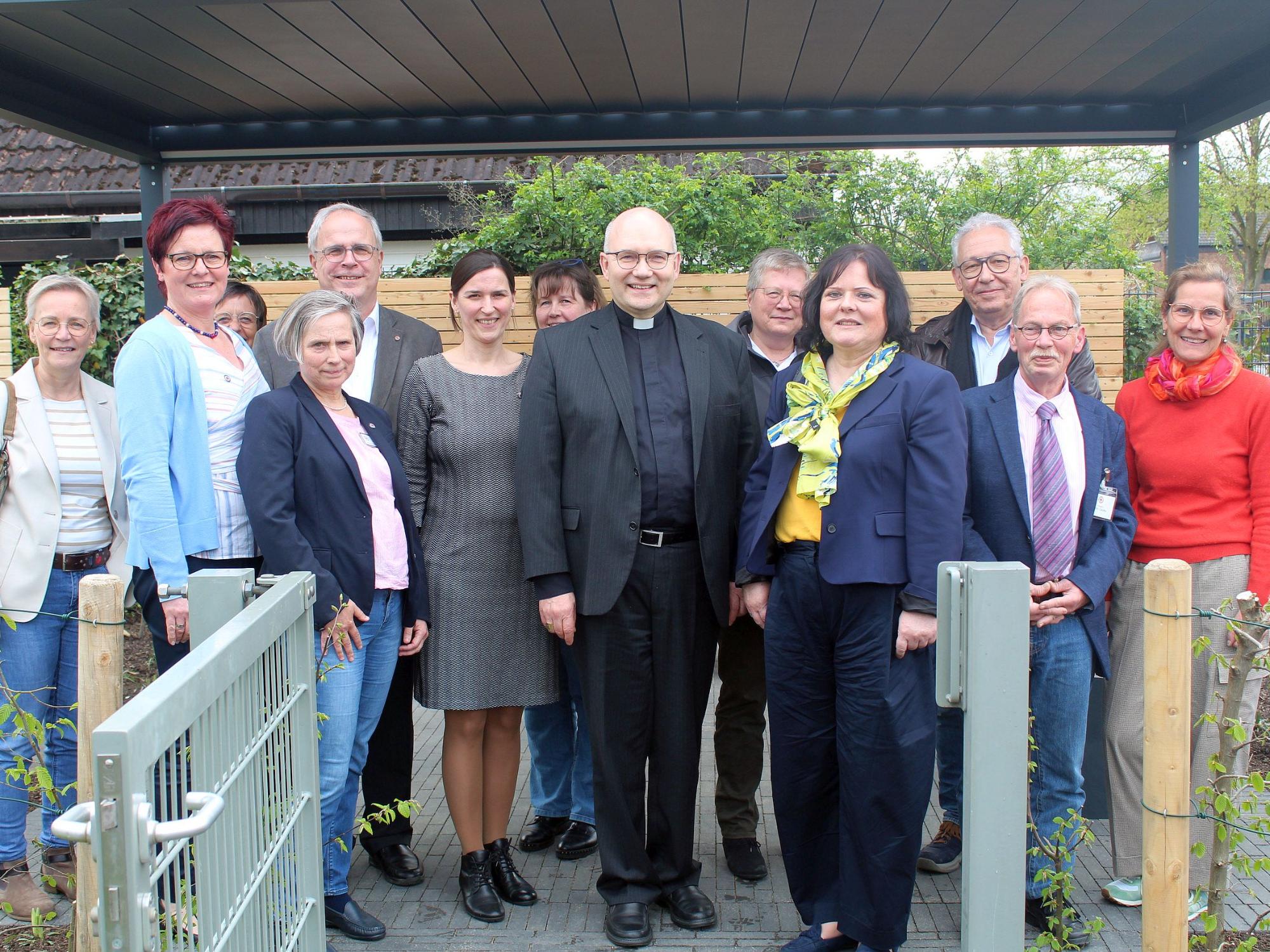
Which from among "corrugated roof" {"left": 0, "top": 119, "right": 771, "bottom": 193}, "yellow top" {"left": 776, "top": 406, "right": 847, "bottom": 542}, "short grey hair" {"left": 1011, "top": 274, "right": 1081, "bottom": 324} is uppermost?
"corrugated roof" {"left": 0, "top": 119, "right": 771, "bottom": 193}

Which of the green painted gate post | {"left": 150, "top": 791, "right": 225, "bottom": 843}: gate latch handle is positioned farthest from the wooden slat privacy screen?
{"left": 150, "top": 791, "right": 225, "bottom": 843}: gate latch handle

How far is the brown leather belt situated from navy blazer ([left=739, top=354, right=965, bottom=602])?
248 cm

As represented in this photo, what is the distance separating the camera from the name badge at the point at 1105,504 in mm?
3590

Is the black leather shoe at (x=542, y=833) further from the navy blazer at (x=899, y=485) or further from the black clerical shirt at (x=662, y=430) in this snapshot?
the navy blazer at (x=899, y=485)

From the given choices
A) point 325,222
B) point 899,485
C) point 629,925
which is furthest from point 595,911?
point 325,222

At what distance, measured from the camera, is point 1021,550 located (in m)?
3.60

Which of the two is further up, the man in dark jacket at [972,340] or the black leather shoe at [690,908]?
the man in dark jacket at [972,340]

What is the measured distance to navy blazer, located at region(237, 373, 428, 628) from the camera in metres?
3.34

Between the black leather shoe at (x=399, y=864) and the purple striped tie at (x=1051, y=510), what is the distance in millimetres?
2469

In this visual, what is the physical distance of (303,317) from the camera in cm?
359

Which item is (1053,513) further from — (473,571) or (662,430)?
(473,571)

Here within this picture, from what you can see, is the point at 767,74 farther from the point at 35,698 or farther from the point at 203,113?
the point at 35,698

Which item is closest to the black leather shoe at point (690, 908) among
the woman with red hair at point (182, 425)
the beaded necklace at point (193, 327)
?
the woman with red hair at point (182, 425)

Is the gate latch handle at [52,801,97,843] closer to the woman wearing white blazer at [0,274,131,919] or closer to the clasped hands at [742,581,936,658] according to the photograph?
the clasped hands at [742,581,936,658]
